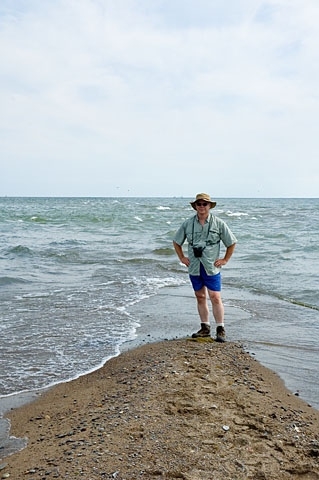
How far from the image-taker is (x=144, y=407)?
3861mm

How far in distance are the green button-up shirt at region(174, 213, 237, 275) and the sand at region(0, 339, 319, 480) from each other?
1.21 meters

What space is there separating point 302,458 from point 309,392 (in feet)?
5.03

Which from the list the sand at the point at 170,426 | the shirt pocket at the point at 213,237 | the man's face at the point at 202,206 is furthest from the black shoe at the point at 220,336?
the man's face at the point at 202,206

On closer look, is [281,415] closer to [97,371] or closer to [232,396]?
[232,396]

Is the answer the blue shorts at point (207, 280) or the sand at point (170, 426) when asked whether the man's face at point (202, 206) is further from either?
the sand at point (170, 426)

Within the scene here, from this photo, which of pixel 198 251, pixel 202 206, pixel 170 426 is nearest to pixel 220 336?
pixel 198 251

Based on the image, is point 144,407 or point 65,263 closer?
point 144,407

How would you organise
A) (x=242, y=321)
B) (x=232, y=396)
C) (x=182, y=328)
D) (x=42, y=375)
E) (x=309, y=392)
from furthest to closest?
1. (x=242, y=321)
2. (x=182, y=328)
3. (x=42, y=375)
4. (x=309, y=392)
5. (x=232, y=396)

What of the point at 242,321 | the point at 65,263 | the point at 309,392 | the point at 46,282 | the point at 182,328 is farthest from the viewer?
the point at 65,263

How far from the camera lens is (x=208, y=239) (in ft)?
19.7

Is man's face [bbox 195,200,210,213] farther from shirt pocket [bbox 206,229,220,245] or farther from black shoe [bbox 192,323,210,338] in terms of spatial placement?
black shoe [bbox 192,323,210,338]

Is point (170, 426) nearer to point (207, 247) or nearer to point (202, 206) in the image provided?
point (207, 247)

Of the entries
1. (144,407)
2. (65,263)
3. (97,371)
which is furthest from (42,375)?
(65,263)

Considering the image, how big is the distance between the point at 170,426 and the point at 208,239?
2.82 metres
